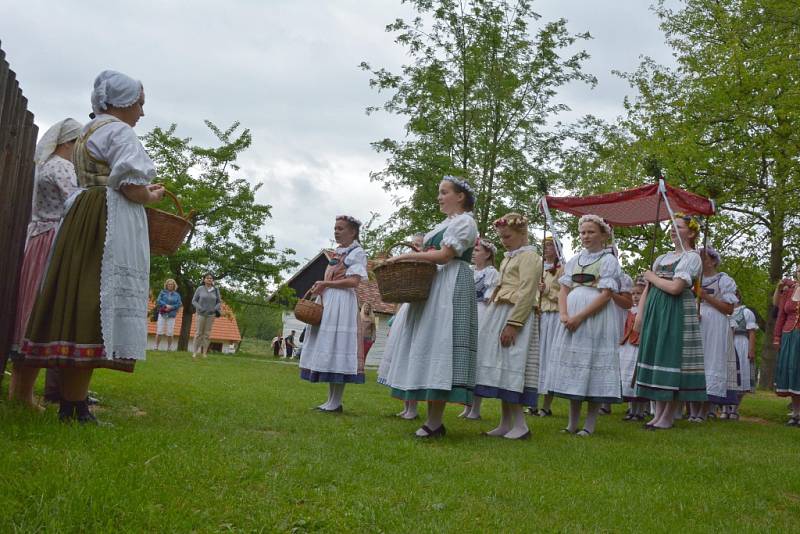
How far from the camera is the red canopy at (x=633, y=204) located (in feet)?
28.2

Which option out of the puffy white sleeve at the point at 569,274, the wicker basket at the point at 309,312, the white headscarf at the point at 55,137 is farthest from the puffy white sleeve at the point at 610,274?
the white headscarf at the point at 55,137

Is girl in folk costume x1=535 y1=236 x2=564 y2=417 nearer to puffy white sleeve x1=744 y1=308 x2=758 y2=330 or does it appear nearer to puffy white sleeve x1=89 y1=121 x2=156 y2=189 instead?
puffy white sleeve x1=744 y1=308 x2=758 y2=330

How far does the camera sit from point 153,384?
24.6 ft

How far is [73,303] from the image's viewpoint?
443cm

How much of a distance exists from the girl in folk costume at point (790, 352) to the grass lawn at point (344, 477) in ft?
12.0

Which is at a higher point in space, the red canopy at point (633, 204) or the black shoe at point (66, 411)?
the red canopy at point (633, 204)

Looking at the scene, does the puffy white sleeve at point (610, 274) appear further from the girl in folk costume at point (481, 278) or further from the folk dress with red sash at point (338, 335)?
the folk dress with red sash at point (338, 335)

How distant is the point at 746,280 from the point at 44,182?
19242 millimetres

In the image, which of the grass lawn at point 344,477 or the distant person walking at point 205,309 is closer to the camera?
the grass lawn at point 344,477

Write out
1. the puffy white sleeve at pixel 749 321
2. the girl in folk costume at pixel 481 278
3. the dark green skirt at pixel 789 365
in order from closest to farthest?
the girl in folk costume at pixel 481 278 → the dark green skirt at pixel 789 365 → the puffy white sleeve at pixel 749 321

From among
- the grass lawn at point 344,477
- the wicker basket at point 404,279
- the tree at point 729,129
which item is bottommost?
the grass lawn at point 344,477

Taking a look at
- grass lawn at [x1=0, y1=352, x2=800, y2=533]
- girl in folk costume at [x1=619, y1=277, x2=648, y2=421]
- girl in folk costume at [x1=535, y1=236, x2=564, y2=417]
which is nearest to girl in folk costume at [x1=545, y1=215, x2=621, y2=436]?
grass lawn at [x1=0, y1=352, x2=800, y2=533]

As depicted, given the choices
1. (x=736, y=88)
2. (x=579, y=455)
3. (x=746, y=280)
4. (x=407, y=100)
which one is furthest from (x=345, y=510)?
(x=746, y=280)

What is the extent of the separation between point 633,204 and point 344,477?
638 cm
